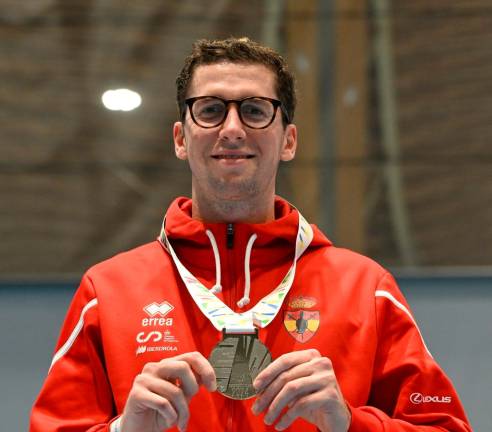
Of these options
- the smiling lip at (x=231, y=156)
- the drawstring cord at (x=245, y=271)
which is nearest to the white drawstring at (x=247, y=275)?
the drawstring cord at (x=245, y=271)

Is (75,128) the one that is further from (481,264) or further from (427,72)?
(481,264)

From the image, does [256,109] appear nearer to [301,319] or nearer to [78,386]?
[301,319]

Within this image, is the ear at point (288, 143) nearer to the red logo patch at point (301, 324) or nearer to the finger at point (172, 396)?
the red logo patch at point (301, 324)

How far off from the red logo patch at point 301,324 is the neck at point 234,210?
33 centimetres

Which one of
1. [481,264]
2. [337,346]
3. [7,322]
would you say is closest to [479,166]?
[481,264]

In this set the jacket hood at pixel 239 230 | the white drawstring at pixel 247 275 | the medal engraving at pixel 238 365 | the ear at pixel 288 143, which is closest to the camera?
the medal engraving at pixel 238 365

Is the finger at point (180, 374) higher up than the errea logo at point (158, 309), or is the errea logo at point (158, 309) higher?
the errea logo at point (158, 309)

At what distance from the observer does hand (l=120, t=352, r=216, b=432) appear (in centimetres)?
151

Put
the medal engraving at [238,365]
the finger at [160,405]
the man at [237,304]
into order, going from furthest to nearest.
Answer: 1. the man at [237,304]
2. the medal engraving at [238,365]
3. the finger at [160,405]

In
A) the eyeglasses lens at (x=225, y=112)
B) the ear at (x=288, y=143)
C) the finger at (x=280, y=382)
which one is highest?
the eyeglasses lens at (x=225, y=112)

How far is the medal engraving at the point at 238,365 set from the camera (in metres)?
1.69

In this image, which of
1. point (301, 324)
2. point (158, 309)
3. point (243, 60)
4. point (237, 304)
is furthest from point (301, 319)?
point (243, 60)

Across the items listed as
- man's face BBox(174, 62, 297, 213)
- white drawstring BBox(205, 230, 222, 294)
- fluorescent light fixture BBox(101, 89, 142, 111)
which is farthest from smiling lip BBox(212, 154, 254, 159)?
fluorescent light fixture BBox(101, 89, 142, 111)

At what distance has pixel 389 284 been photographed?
2090 mm
